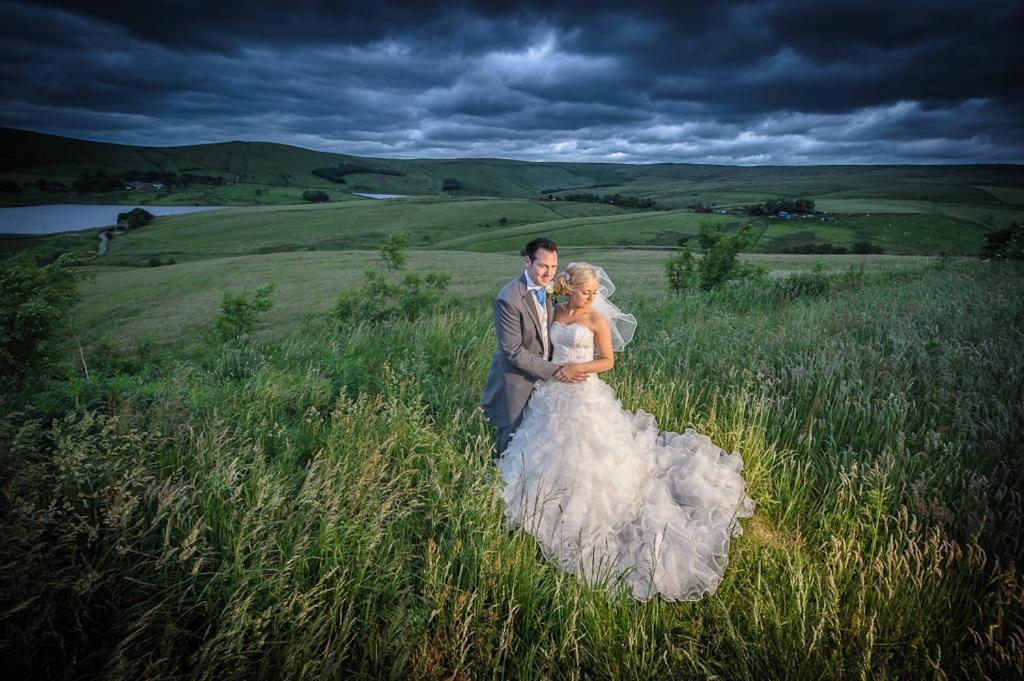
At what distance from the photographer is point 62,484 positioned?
9.45ft

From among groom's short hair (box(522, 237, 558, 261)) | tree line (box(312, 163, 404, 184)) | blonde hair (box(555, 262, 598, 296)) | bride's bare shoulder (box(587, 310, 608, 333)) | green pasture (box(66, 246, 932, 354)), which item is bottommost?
green pasture (box(66, 246, 932, 354))

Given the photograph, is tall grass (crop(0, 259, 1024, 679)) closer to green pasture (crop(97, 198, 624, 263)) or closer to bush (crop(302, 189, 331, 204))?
green pasture (crop(97, 198, 624, 263))

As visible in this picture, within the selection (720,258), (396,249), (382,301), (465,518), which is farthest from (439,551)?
(396,249)

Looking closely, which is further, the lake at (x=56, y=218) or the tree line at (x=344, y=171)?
the tree line at (x=344, y=171)

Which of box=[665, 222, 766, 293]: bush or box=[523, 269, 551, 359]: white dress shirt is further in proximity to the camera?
box=[665, 222, 766, 293]: bush

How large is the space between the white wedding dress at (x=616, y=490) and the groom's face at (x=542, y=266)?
467mm

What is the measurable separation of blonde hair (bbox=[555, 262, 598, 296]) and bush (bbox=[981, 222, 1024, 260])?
2125 centimetres

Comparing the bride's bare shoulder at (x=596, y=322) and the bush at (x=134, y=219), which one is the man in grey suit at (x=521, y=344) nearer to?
the bride's bare shoulder at (x=596, y=322)

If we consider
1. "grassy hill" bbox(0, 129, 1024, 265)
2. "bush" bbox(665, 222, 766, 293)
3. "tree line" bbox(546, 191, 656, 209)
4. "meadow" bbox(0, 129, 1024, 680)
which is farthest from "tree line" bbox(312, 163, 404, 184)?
"meadow" bbox(0, 129, 1024, 680)

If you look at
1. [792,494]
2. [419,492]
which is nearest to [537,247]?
[419,492]

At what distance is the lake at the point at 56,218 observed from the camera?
218 feet

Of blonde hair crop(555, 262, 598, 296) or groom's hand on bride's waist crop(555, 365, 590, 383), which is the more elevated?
blonde hair crop(555, 262, 598, 296)

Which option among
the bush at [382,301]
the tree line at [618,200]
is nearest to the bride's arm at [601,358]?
the bush at [382,301]

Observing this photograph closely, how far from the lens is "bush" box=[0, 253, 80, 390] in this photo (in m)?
7.34
